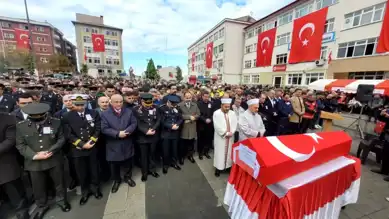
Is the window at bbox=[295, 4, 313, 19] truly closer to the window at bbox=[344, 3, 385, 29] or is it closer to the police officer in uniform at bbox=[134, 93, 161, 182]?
the window at bbox=[344, 3, 385, 29]

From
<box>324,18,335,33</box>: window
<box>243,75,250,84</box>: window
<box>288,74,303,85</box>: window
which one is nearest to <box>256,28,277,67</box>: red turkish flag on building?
<box>243,75,250,84</box>: window

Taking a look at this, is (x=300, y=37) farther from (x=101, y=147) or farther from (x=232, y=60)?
(x=101, y=147)

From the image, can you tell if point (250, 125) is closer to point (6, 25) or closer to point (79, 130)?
point (79, 130)

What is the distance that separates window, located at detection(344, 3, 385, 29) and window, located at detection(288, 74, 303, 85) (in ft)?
21.4

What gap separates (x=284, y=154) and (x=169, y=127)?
8.60ft

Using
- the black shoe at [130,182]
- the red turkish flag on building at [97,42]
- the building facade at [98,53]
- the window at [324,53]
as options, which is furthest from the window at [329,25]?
the building facade at [98,53]

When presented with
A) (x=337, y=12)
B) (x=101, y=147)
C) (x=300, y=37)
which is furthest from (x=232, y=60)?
(x=101, y=147)

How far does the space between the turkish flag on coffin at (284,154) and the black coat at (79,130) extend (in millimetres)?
2514

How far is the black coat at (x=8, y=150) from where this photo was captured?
94.7 inches

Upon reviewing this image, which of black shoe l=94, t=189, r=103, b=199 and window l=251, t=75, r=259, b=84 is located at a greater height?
window l=251, t=75, r=259, b=84

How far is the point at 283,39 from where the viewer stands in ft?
76.5

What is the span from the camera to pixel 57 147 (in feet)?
8.34

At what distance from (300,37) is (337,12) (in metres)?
3.63

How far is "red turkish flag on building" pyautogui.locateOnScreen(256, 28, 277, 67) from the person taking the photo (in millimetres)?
24938
